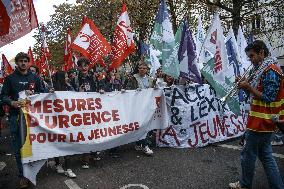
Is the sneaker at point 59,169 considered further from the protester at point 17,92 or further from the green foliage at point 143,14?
the green foliage at point 143,14

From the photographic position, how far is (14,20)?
545cm

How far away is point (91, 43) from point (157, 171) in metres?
4.87

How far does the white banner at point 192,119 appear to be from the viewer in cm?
822

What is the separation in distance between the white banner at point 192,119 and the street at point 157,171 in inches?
12.6

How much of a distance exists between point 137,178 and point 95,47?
495cm

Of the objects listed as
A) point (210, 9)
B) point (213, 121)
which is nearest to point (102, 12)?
point (210, 9)

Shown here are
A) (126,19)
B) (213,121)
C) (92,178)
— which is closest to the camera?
(92,178)

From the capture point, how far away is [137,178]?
598cm

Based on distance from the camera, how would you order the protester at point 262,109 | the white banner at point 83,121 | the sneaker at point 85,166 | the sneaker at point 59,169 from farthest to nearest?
the sneaker at point 85,166 < the sneaker at point 59,169 < the white banner at point 83,121 < the protester at point 262,109

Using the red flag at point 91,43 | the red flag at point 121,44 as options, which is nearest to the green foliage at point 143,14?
the red flag at point 121,44

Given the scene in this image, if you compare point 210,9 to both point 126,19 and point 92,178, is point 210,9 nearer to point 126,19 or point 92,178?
point 126,19

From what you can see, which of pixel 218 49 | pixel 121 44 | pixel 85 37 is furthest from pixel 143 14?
pixel 218 49

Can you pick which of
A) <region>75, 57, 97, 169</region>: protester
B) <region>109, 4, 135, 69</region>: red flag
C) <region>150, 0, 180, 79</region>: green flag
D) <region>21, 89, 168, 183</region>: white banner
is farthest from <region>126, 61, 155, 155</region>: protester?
<region>109, 4, 135, 69</region>: red flag

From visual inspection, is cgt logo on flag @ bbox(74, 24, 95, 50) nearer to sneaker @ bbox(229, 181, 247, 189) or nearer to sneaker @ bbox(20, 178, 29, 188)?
sneaker @ bbox(20, 178, 29, 188)
